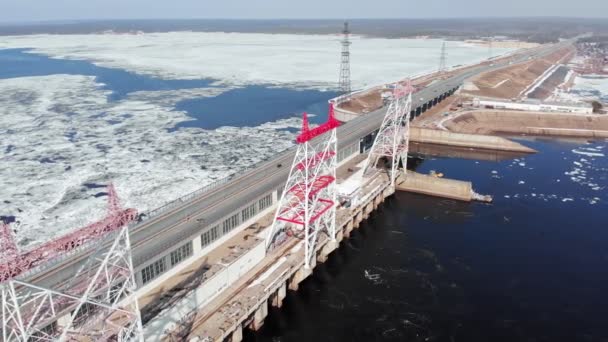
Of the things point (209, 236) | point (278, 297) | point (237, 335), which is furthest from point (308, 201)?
→ point (237, 335)

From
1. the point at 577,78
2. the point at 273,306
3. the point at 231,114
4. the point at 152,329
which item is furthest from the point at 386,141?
the point at 577,78

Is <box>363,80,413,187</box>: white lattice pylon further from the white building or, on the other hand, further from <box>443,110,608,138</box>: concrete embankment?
the white building

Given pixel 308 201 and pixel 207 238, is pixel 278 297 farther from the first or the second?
pixel 308 201

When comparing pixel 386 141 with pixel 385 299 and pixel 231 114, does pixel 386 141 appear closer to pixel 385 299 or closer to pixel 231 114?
pixel 385 299

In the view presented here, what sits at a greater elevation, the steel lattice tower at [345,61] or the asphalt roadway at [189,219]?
the steel lattice tower at [345,61]

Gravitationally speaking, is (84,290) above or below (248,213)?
above

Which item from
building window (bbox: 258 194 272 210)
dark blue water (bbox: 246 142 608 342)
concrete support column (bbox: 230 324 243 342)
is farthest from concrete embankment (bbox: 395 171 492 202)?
concrete support column (bbox: 230 324 243 342)

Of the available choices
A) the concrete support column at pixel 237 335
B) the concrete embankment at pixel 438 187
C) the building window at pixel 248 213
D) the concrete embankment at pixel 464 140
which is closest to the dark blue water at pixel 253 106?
the concrete embankment at pixel 464 140

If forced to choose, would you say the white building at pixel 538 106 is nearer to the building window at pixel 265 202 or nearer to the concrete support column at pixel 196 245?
the building window at pixel 265 202
